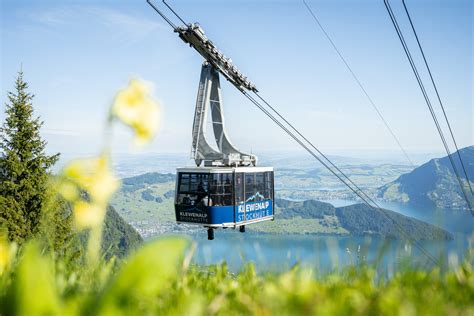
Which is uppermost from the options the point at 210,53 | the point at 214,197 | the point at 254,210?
the point at 210,53

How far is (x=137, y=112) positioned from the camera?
1.36 meters

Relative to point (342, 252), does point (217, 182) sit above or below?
above

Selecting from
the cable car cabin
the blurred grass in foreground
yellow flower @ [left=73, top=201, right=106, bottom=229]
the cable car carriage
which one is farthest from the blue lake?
the cable car cabin

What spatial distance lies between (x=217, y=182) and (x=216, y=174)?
0.75ft

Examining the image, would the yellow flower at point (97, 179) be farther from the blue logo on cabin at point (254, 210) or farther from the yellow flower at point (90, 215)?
the blue logo on cabin at point (254, 210)

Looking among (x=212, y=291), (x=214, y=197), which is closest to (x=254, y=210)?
(x=214, y=197)

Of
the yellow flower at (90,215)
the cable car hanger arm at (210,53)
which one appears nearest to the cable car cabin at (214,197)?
the cable car hanger arm at (210,53)

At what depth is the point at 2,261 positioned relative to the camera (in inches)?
82.7

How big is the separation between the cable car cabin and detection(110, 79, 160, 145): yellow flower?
38.6 feet

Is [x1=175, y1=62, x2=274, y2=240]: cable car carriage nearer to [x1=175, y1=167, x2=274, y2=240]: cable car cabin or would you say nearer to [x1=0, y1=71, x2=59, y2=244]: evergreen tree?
[x1=175, y1=167, x2=274, y2=240]: cable car cabin

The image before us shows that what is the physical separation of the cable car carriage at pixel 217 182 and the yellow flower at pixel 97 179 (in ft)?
35.7

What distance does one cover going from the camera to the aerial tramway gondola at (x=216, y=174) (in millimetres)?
13219

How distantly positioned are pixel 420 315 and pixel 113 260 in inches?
63.2

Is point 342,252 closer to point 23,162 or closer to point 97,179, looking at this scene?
point 97,179
